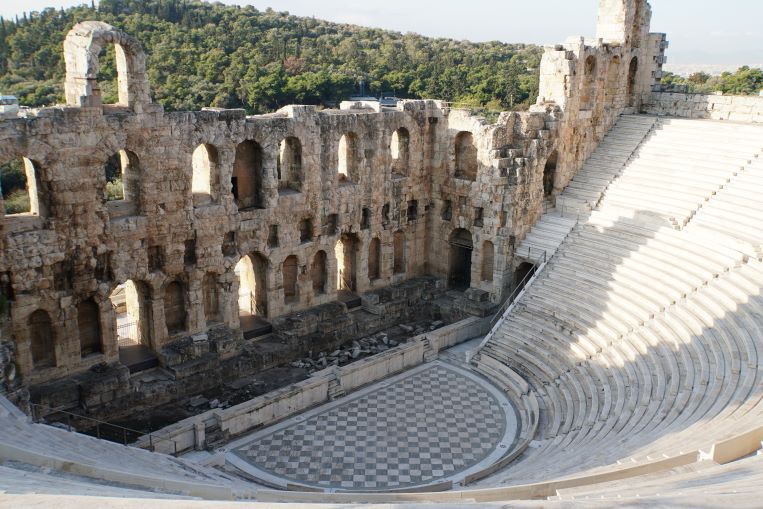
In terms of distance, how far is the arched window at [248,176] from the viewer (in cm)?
2255

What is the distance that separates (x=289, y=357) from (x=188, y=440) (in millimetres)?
5659

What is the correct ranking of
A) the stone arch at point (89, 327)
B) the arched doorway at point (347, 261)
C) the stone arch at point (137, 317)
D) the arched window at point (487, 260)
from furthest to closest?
the arched window at point (487, 260) → the arched doorway at point (347, 261) → the stone arch at point (137, 317) → the stone arch at point (89, 327)

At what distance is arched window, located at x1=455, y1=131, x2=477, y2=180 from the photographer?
27656 millimetres

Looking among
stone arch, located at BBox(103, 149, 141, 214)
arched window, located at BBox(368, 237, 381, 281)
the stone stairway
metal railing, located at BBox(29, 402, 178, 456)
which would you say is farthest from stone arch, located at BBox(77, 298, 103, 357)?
the stone stairway

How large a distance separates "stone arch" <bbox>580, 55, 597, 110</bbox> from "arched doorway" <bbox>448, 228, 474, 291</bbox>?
23.2 ft

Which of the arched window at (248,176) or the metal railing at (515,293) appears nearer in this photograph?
the arched window at (248,176)

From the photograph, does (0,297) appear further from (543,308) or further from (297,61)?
(297,61)

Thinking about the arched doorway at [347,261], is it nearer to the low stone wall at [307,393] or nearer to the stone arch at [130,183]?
the low stone wall at [307,393]

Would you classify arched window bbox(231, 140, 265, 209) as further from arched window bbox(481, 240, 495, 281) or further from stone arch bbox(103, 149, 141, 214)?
arched window bbox(481, 240, 495, 281)

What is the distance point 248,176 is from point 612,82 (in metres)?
15.9

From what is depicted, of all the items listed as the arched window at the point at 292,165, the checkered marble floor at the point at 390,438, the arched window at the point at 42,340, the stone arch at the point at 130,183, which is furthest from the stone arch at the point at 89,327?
the arched window at the point at 292,165

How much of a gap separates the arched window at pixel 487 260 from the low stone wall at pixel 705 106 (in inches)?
406

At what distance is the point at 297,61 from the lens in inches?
2276

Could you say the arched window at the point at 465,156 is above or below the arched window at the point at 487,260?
above
